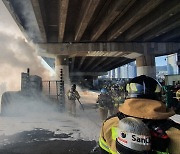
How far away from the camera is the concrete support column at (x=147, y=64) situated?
28627 mm

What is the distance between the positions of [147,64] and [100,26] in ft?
37.2

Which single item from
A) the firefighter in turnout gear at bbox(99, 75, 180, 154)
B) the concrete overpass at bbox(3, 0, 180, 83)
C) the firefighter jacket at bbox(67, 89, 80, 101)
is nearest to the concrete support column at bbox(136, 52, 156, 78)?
the concrete overpass at bbox(3, 0, 180, 83)

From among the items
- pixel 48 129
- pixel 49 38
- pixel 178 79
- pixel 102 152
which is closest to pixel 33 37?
pixel 49 38

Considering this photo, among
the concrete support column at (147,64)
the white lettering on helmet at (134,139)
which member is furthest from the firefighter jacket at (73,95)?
the concrete support column at (147,64)

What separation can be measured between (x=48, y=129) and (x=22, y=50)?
1858cm

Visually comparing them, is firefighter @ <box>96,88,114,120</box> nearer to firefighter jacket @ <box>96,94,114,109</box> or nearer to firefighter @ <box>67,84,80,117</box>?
firefighter jacket @ <box>96,94,114,109</box>

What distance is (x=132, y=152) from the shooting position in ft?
5.94

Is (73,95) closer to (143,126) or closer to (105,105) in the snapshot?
(105,105)

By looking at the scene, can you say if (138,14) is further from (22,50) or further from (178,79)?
(22,50)

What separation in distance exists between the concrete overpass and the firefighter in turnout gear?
39.9 feet

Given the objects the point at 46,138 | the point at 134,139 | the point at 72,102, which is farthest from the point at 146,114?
the point at 72,102

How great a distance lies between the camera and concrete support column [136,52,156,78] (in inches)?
1127

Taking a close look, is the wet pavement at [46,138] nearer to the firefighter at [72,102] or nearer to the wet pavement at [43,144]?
the wet pavement at [43,144]

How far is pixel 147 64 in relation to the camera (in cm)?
2880
